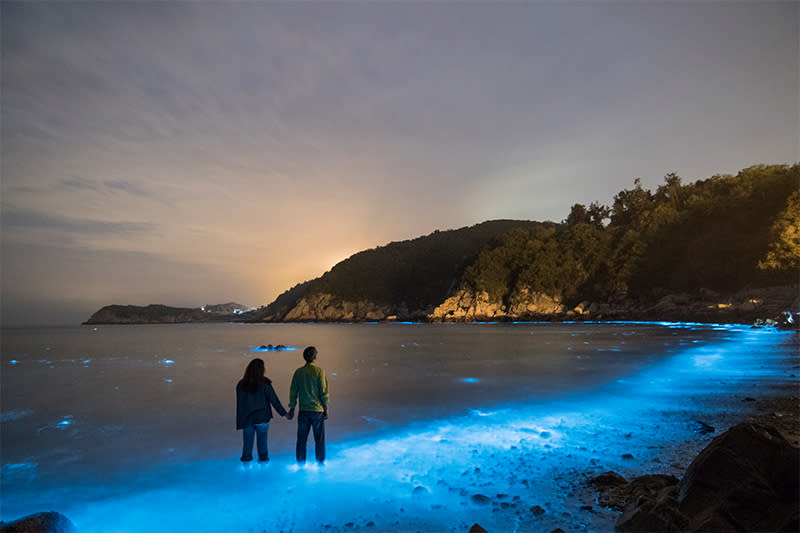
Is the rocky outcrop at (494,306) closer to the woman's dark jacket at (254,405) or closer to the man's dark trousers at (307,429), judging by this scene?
the man's dark trousers at (307,429)

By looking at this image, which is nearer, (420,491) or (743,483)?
(743,483)

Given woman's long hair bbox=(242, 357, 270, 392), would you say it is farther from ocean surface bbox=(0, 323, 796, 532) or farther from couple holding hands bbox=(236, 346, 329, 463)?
ocean surface bbox=(0, 323, 796, 532)

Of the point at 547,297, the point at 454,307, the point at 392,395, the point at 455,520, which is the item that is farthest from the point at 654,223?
the point at 455,520

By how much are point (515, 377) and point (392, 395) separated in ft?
20.4

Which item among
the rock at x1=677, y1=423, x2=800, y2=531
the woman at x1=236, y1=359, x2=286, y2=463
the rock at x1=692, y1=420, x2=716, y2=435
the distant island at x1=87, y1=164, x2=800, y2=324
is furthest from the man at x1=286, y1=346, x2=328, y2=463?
the distant island at x1=87, y1=164, x2=800, y2=324

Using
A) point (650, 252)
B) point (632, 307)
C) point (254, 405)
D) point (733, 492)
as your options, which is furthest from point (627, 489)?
point (650, 252)

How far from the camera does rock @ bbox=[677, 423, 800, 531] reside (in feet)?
11.4

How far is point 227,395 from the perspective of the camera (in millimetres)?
14219

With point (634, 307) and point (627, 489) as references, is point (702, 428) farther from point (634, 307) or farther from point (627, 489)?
point (634, 307)

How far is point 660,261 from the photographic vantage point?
9056 centimetres

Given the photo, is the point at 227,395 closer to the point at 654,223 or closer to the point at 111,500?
the point at 111,500

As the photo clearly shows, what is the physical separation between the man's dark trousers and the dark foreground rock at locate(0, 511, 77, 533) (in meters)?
2.94

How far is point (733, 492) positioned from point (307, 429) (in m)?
5.57

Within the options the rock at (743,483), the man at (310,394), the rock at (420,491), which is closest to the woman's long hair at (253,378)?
the man at (310,394)
